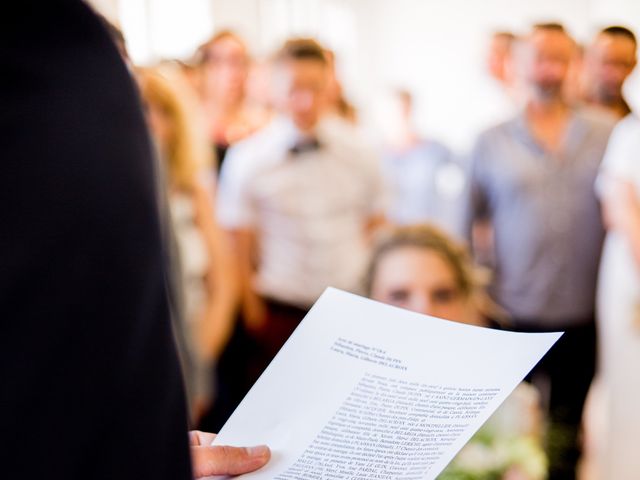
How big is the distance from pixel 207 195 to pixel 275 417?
7.51 feet

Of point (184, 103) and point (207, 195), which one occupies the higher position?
point (184, 103)

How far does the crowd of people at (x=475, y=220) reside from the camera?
2.94 meters

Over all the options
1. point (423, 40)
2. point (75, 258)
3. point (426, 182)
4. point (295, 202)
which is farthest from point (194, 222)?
point (423, 40)

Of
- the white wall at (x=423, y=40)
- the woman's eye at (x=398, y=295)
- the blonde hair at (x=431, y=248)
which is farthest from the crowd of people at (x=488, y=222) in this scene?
the white wall at (x=423, y=40)

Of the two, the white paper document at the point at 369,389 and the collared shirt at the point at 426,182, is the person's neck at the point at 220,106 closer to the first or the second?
the collared shirt at the point at 426,182

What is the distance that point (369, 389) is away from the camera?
2.33 ft

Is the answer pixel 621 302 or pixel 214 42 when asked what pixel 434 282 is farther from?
pixel 214 42

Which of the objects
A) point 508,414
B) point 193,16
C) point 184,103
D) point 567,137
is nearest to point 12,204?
point 508,414

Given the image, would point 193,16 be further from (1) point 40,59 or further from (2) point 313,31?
(1) point 40,59

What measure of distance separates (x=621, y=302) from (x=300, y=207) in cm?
111

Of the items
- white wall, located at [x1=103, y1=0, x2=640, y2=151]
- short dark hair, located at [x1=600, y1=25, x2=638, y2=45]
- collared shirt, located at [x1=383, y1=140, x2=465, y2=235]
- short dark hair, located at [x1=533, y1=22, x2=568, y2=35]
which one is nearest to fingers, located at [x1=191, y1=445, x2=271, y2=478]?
short dark hair, located at [x1=600, y1=25, x2=638, y2=45]

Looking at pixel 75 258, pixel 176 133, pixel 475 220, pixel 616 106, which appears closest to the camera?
pixel 75 258

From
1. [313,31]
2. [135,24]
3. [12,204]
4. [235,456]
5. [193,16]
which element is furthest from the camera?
[313,31]

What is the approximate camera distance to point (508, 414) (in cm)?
204
